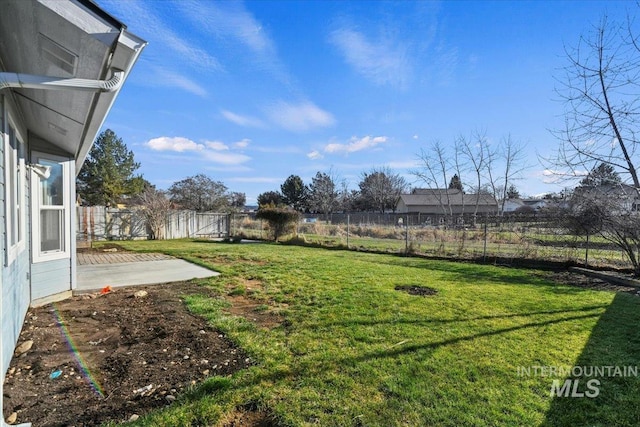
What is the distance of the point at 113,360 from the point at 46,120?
9.25 feet

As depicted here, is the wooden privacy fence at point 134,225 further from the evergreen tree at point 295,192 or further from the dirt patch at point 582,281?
the evergreen tree at point 295,192

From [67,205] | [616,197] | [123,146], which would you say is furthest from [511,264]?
[123,146]

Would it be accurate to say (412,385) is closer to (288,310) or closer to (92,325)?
(288,310)

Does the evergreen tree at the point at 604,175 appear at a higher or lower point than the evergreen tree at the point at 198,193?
lower

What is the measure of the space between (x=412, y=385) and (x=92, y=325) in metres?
3.82

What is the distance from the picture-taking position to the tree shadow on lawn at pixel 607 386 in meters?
2.12

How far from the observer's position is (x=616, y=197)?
671 centimetres

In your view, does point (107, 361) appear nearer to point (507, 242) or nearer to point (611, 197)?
point (611, 197)

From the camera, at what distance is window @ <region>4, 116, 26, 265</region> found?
2531 millimetres

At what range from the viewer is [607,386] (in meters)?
2.54

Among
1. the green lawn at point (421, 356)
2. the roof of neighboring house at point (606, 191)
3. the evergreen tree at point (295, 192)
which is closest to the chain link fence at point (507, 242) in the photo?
the roof of neighboring house at point (606, 191)

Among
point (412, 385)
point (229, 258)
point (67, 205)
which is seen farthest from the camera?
point (229, 258)

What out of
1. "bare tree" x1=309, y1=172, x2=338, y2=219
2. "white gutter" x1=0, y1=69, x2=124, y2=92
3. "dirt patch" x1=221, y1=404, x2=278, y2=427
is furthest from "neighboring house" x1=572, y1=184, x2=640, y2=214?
"bare tree" x1=309, y1=172, x2=338, y2=219

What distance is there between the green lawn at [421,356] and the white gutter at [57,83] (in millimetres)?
2148
